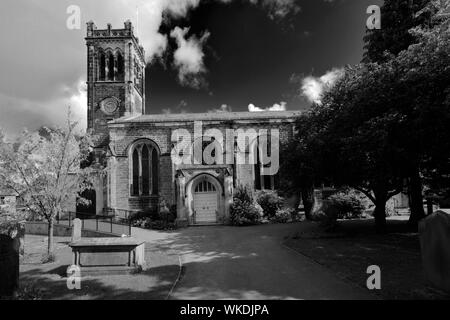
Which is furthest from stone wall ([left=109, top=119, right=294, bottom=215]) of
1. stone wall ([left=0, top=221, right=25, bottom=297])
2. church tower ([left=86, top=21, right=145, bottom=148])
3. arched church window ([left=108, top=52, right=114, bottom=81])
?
stone wall ([left=0, top=221, right=25, bottom=297])

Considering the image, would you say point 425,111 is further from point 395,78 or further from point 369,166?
point 369,166

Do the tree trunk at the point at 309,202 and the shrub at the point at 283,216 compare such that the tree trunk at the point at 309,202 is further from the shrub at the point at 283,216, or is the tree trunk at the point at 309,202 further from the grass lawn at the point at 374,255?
the grass lawn at the point at 374,255

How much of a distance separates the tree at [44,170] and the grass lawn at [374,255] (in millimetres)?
10334

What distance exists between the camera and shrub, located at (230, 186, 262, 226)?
67.3ft

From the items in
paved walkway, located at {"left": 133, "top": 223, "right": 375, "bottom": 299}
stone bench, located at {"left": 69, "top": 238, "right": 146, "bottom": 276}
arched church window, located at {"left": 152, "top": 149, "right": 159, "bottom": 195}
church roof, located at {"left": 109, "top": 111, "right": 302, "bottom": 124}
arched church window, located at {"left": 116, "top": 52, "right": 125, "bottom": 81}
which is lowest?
paved walkway, located at {"left": 133, "top": 223, "right": 375, "bottom": 299}

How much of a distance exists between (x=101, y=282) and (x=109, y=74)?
90.4 feet

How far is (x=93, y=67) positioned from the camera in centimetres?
3047

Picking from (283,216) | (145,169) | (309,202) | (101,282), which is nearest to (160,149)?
(145,169)

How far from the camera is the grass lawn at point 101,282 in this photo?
7430 millimetres

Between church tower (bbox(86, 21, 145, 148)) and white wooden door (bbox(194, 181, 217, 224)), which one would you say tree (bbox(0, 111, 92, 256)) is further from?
church tower (bbox(86, 21, 145, 148))

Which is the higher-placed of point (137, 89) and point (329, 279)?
point (137, 89)

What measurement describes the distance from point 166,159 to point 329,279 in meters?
18.3
